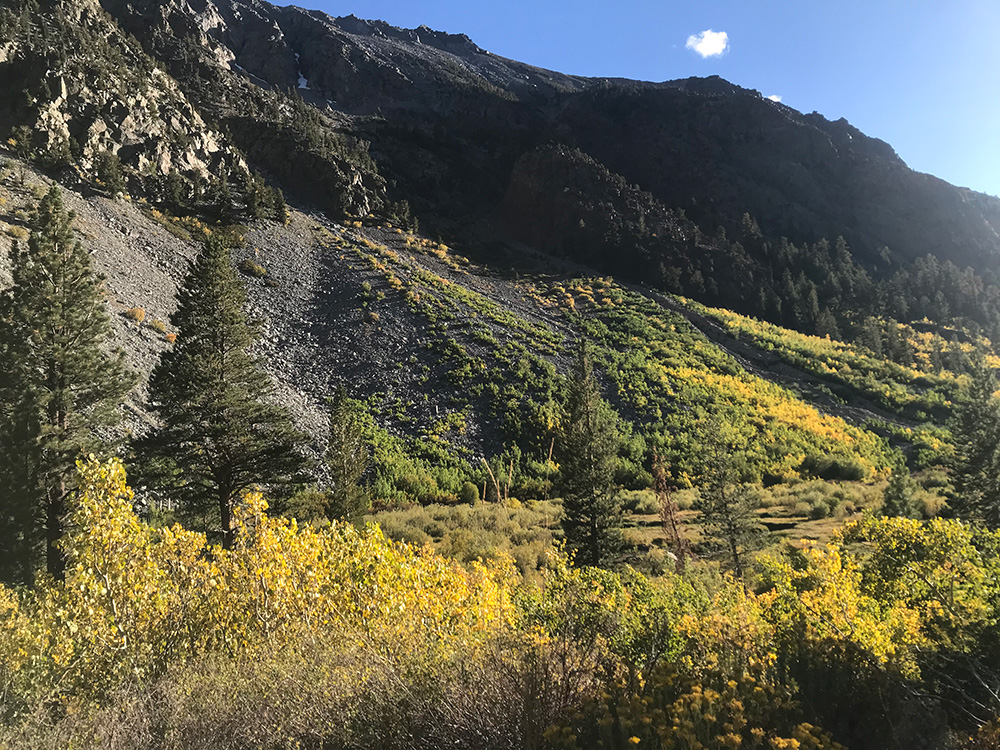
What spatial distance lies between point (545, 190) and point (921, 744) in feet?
296

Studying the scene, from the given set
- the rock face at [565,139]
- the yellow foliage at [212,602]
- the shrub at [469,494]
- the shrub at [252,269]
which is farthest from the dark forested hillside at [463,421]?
the rock face at [565,139]

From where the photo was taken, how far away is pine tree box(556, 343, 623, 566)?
55.7 ft

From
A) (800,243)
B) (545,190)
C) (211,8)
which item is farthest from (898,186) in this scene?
(211,8)

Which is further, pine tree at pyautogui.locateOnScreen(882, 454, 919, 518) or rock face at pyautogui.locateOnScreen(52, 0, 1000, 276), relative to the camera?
rock face at pyautogui.locateOnScreen(52, 0, 1000, 276)

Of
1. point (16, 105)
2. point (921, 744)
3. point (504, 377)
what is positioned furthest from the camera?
point (16, 105)

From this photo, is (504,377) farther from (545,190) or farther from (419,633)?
(545,190)

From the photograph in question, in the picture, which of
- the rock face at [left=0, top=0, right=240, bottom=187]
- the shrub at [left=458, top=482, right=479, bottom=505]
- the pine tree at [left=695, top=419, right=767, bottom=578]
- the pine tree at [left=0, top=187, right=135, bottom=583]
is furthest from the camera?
the rock face at [left=0, top=0, right=240, bottom=187]

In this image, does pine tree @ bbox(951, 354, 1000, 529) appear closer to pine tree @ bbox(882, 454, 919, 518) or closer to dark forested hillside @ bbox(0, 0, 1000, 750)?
dark forested hillside @ bbox(0, 0, 1000, 750)

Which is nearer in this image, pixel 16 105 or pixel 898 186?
pixel 16 105

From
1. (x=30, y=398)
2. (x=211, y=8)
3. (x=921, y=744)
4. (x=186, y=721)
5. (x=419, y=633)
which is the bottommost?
(x=30, y=398)

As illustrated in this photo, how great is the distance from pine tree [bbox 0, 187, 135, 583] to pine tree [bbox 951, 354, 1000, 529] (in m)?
33.1

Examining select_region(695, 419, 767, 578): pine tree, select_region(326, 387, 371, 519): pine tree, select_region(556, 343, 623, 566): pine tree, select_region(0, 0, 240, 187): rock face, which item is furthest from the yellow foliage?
select_region(0, 0, 240, 187): rock face

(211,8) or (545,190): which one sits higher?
(211,8)

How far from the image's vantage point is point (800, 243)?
88438 mm
